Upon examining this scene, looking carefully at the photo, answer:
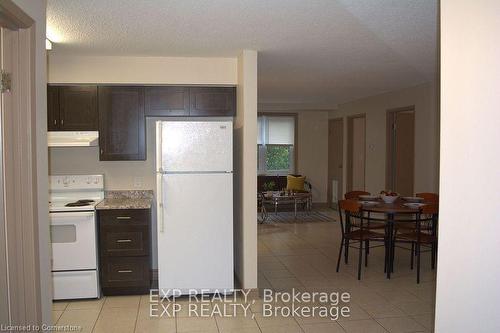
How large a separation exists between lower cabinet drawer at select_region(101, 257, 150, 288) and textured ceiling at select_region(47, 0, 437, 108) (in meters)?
2.00

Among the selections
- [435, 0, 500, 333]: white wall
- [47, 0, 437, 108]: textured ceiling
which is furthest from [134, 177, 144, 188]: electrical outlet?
[435, 0, 500, 333]: white wall

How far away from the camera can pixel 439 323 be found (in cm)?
195

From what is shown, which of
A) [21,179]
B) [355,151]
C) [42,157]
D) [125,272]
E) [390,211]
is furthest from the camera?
[355,151]

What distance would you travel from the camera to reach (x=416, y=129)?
6434 millimetres

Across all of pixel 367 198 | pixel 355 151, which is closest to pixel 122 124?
pixel 367 198

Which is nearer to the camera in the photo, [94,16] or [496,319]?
[496,319]

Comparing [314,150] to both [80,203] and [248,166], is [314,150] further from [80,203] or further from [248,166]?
[80,203]

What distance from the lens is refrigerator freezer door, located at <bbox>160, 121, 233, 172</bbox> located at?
404 centimetres

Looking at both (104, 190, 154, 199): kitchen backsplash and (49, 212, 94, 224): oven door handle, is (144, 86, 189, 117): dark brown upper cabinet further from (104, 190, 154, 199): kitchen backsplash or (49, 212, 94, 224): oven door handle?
(49, 212, 94, 224): oven door handle

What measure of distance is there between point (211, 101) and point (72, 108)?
140cm

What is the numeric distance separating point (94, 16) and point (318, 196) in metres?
7.76

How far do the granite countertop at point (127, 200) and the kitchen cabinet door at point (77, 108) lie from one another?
77 cm

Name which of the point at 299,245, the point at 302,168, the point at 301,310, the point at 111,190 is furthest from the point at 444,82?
the point at 302,168

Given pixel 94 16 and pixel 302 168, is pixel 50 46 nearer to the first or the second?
pixel 94 16
